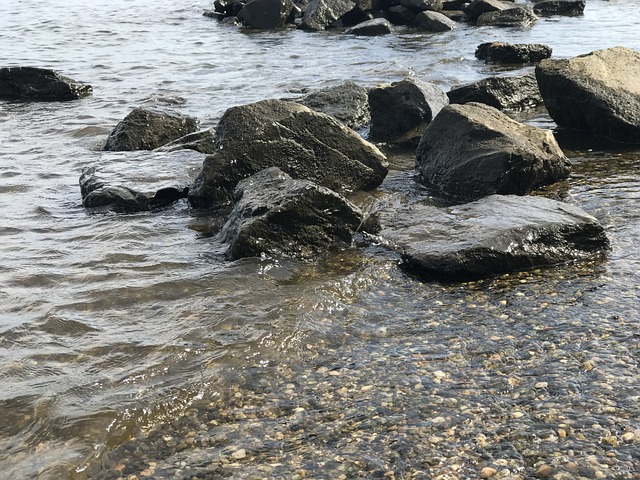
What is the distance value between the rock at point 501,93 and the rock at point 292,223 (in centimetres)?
473

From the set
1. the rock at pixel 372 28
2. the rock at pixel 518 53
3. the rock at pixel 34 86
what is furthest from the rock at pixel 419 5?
the rock at pixel 34 86

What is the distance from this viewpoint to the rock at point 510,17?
20.7 metres

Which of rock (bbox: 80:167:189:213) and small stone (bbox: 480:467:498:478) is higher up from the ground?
rock (bbox: 80:167:189:213)

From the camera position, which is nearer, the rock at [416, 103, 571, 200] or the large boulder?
the rock at [416, 103, 571, 200]

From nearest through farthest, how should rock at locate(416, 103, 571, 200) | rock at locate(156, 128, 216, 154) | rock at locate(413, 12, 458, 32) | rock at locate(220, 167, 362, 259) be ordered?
rock at locate(220, 167, 362, 259) < rock at locate(416, 103, 571, 200) < rock at locate(156, 128, 216, 154) < rock at locate(413, 12, 458, 32)

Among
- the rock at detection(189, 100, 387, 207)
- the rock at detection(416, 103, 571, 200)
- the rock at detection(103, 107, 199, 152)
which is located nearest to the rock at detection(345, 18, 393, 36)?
the rock at detection(103, 107, 199, 152)

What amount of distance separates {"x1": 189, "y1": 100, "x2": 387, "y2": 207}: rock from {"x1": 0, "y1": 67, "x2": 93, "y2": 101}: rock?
659 centimetres

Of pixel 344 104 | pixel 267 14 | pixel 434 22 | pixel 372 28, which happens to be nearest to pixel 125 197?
pixel 344 104

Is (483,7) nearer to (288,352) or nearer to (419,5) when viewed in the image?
(419,5)

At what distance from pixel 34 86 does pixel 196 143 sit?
568 centimetres

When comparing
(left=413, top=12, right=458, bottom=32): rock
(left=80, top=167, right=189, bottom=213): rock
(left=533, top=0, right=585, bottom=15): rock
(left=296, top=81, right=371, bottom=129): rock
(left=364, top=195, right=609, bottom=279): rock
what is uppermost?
(left=533, top=0, right=585, bottom=15): rock

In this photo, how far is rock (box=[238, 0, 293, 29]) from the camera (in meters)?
22.1

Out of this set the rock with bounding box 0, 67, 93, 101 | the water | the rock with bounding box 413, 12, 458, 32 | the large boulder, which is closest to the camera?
the water

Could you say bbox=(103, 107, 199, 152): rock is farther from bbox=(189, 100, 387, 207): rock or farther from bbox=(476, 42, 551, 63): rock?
bbox=(476, 42, 551, 63): rock
